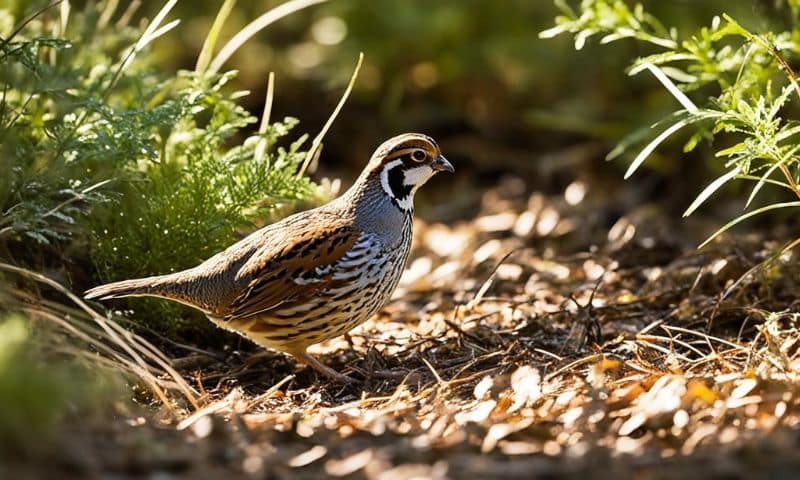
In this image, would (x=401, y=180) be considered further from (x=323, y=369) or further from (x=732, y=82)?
(x=732, y=82)

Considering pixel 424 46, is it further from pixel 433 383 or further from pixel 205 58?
pixel 433 383

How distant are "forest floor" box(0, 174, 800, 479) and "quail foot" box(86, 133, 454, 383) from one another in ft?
0.81

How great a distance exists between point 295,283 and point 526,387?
1.27m

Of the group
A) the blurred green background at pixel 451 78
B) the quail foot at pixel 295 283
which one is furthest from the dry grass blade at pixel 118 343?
the blurred green background at pixel 451 78

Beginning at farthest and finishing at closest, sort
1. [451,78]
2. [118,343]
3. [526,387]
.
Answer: [451,78], [526,387], [118,343]

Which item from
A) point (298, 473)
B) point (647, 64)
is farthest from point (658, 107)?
point (298, 473)

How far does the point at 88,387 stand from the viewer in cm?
335

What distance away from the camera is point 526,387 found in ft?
14.2

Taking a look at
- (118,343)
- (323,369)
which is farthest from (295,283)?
(118,343)

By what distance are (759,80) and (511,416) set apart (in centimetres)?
218

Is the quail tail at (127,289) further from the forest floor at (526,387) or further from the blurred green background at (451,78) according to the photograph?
the blurred green background at (451,78)

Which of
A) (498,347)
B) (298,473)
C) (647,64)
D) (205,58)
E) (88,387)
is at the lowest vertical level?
(498,347)

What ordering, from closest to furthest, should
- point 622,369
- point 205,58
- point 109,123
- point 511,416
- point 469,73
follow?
point 511,416
point 622,369
point 109,123
point 205,58
point 469,73

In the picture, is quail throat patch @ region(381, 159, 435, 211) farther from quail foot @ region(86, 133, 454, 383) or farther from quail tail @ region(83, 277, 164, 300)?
quail tail @ region(83, 277, 164, 300)
